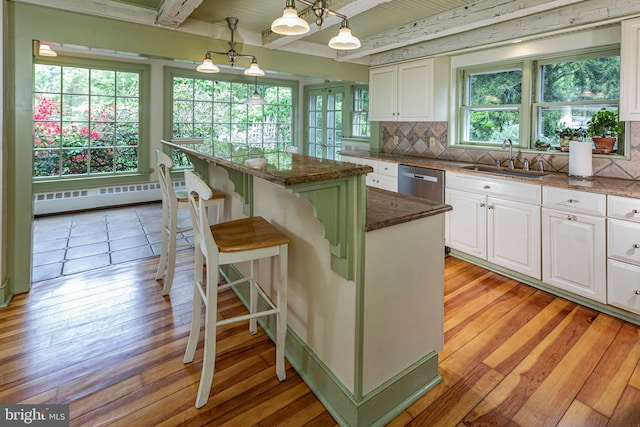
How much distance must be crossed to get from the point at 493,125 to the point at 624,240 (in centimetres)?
190

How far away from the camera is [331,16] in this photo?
2.79 m

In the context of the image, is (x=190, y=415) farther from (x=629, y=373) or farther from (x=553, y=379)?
(x=629, y=373)

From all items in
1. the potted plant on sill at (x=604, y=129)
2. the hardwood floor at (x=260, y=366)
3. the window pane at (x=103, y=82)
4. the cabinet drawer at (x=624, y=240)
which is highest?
the window pane at (x=103, y=82)

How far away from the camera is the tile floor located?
11.1 feet

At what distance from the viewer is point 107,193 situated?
5637mm

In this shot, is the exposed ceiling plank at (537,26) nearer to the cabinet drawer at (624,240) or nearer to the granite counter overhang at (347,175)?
the cabinet drawer at (624,240)

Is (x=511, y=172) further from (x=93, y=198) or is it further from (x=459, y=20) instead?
(x=93, y=198)

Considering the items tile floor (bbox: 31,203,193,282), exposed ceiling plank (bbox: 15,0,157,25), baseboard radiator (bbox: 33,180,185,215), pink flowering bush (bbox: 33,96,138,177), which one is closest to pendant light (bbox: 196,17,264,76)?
exposed ceiling plank (bbox: 15,0,157,25)

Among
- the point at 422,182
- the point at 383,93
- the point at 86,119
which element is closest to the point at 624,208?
the point at 422,182

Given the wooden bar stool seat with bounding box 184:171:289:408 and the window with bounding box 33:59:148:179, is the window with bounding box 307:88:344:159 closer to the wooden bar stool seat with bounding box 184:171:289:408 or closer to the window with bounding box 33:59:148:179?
the window with bounding box 33:59:148:179

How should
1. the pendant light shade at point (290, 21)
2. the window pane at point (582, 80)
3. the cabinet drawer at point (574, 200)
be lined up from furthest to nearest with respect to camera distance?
the window pane at point (582, 80) → the cabinet drawer at point (574, 200) → the pendant light shade at point (290, 21)

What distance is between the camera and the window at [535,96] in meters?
3.02

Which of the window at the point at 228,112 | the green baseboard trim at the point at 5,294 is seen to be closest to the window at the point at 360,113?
the window at the point at 228,112

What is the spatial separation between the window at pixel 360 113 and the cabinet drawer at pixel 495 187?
8.56ft
